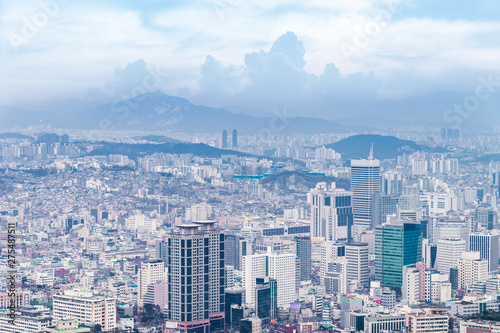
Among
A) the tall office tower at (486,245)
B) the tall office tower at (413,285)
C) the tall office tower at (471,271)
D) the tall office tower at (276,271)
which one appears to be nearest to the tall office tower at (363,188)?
the tall office tower at (486,245)

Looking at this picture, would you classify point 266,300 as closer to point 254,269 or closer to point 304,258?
point 254,269

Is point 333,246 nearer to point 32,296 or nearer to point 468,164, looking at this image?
point 32,296

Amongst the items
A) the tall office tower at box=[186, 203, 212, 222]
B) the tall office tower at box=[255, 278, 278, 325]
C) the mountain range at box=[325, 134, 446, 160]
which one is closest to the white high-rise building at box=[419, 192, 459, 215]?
the mountain range at box=[325, 134, 446, 160]

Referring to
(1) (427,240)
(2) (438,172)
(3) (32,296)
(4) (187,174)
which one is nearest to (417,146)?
(2) (438,172)

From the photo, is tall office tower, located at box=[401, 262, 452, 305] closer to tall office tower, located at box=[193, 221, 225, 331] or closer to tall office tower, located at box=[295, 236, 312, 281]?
tall office tower, located at box=[295, 236, 312, 281]

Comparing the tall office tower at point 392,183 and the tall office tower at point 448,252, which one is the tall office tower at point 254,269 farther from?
the tall office tower at point 392,183
